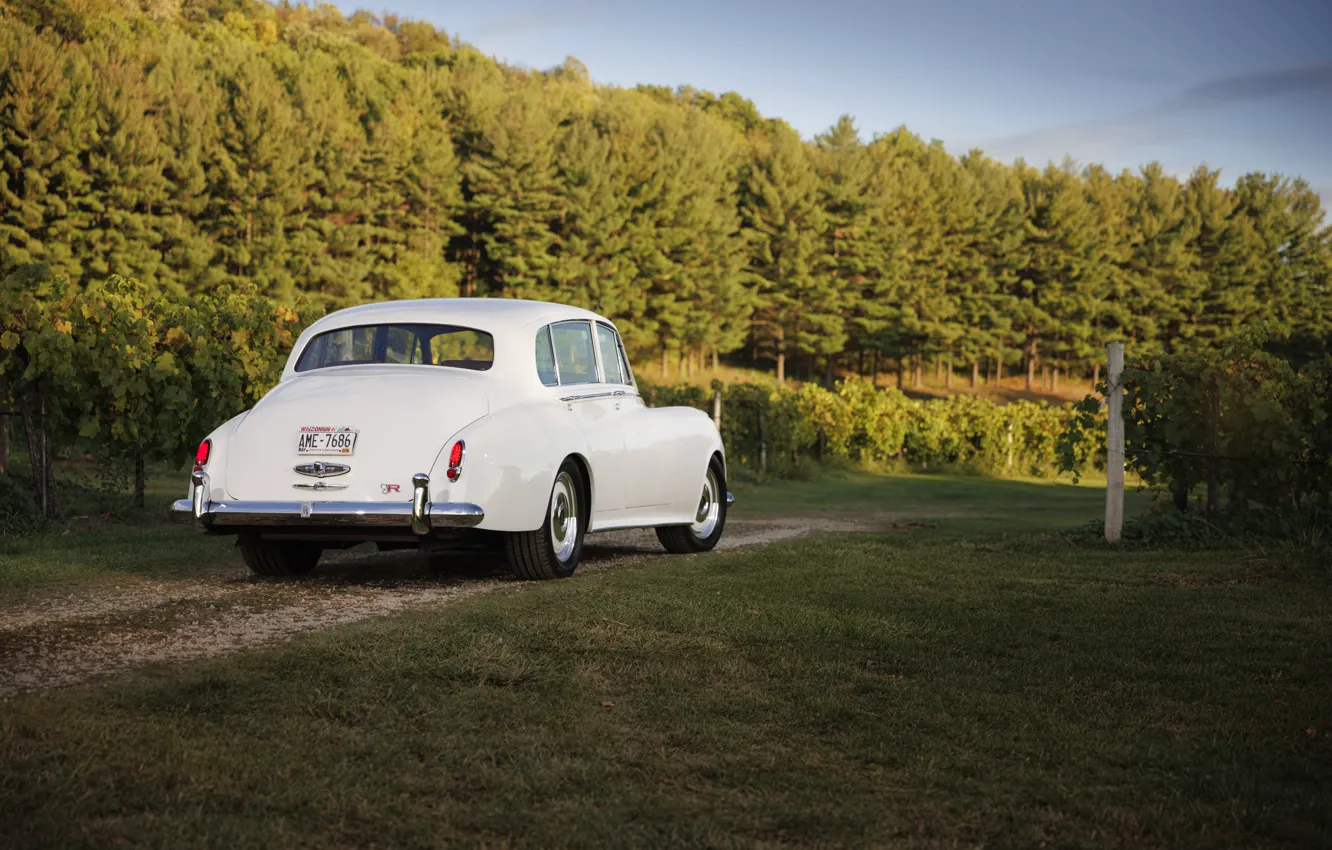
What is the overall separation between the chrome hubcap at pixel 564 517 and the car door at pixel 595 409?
0.19 metres

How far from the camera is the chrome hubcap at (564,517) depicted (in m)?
8.81

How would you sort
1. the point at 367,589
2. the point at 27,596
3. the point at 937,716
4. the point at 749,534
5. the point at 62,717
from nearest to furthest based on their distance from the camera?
the point at 62,717 → the point at 937,716 → the point at 27,596 → the point at 367,589 → the point at 749,534

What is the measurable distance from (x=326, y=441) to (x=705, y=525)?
14.2ft

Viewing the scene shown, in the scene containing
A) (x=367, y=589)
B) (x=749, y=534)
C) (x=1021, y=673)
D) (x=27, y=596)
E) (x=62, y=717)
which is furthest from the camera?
(x=749, y=534)

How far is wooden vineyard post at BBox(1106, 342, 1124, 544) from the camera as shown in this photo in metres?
11.6

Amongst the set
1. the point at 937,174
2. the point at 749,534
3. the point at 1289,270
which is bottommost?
the point at 749,534

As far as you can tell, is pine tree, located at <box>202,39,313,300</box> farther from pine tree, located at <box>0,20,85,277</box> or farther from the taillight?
the taillight

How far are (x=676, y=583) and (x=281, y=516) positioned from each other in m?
2.46

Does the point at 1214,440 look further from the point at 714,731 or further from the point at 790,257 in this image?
the point at 790,257

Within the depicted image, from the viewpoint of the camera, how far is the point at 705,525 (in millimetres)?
11523

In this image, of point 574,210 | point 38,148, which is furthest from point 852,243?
point 38,148

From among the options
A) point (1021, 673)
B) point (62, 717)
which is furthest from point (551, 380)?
point (62, 717)

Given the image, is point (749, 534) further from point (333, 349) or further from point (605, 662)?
point (605, 662)

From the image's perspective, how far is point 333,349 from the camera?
362 inches
